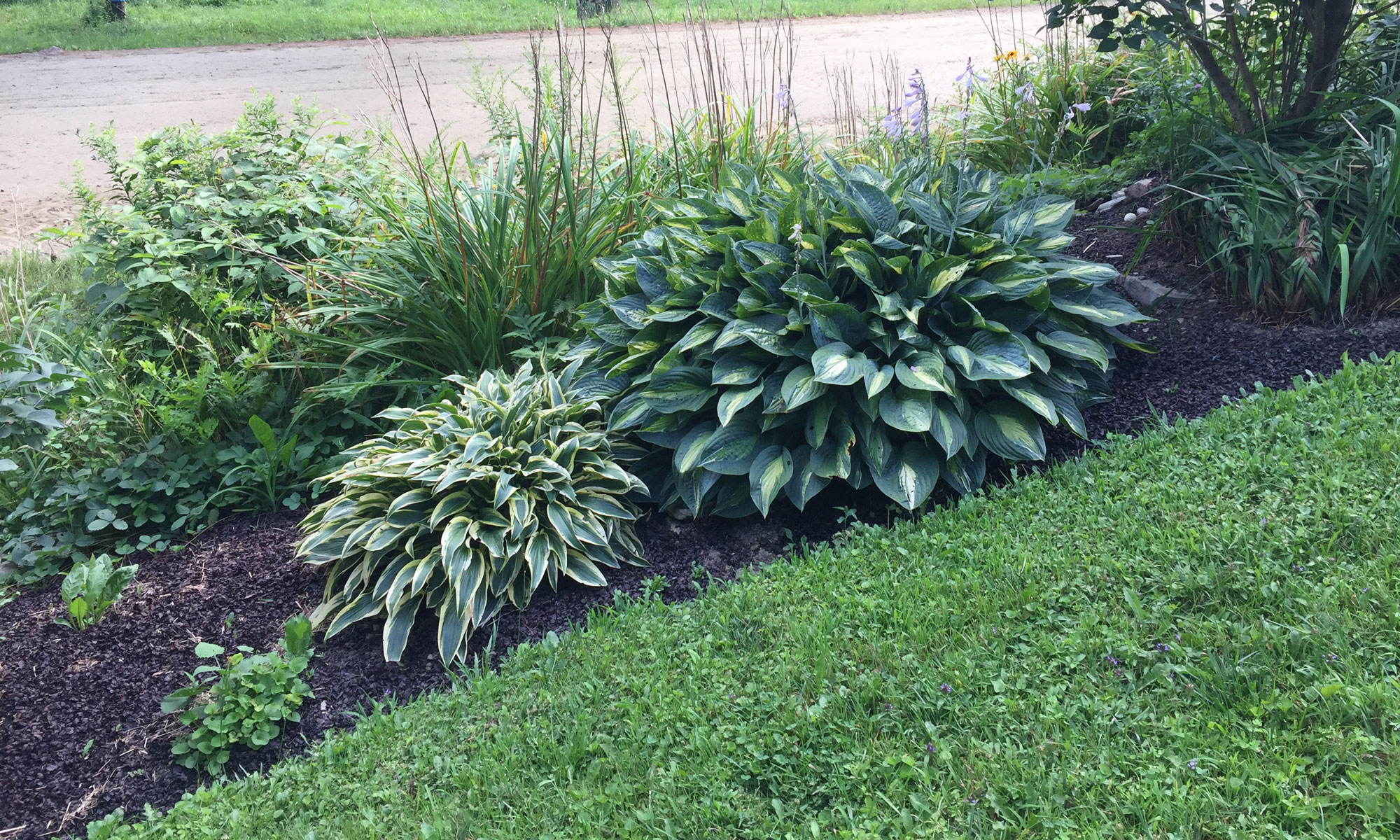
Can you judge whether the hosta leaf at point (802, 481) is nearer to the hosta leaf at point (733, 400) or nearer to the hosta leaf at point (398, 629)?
the hosta leaf at point (733, 400)

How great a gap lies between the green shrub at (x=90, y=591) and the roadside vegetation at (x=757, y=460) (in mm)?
20

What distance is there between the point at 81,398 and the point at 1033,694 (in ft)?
14.2

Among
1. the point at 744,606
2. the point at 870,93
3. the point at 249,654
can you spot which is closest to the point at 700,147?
the point at 744,606

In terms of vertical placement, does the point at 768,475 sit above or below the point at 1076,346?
below

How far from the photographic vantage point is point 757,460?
377 cm

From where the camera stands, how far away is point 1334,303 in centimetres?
431

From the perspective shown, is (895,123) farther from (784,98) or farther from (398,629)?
(398,629)

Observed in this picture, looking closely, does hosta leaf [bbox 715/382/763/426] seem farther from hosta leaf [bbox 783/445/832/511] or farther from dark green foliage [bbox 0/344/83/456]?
dark green foliage [bbox 0/344/83/456]

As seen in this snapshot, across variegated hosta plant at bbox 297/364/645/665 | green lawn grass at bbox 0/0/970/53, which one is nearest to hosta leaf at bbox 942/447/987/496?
variegated hosta plant at bbox 297/364/645/665

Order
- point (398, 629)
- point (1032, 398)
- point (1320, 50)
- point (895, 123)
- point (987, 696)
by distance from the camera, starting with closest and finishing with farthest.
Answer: point (987, 696) < point (398, 629) < point (1032, 398) < point (1320, 50) < point (895, 123)

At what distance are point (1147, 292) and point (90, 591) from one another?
5.09 m

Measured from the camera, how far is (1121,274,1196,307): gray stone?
4812 mm

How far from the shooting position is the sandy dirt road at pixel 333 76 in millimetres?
9500

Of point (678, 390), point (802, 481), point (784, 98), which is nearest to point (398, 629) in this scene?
point (678, 390)
